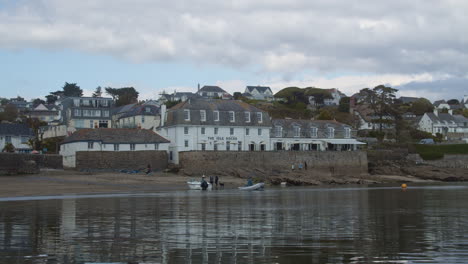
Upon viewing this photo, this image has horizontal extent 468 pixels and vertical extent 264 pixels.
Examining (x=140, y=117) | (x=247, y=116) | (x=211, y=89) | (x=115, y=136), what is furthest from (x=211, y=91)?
(x=115, y=136)

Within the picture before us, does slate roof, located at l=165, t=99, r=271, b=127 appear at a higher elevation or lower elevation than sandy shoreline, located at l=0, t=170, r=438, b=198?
higher

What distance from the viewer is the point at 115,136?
77.6 m

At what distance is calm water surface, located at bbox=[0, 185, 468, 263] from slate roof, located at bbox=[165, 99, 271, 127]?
142 ft

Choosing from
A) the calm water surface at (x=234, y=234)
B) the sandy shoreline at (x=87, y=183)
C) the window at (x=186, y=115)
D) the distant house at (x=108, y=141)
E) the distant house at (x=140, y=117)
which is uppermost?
the distant house at (x=140, y=117)

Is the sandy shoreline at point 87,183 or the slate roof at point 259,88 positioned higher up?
the slate roof at point 259,88

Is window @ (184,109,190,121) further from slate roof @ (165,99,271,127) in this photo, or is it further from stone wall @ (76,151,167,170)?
stone wall @ (76,151,167,170)

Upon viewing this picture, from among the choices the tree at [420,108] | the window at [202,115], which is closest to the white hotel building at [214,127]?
the window at [202,115]

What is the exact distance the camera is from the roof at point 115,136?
7578cm

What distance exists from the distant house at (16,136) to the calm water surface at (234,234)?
5832 centimetres

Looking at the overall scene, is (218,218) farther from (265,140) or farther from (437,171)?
(437,171)

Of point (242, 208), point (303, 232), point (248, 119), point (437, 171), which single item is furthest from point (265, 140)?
point (303, 232)

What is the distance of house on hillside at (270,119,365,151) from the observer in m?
89.8

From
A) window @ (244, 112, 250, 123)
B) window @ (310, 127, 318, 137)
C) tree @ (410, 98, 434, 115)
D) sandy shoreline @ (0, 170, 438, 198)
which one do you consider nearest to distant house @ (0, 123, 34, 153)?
sandy shoreline @ (0, 170, 438, 198)

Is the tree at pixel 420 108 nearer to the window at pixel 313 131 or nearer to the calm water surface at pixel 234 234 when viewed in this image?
the window at pixel 313 131
